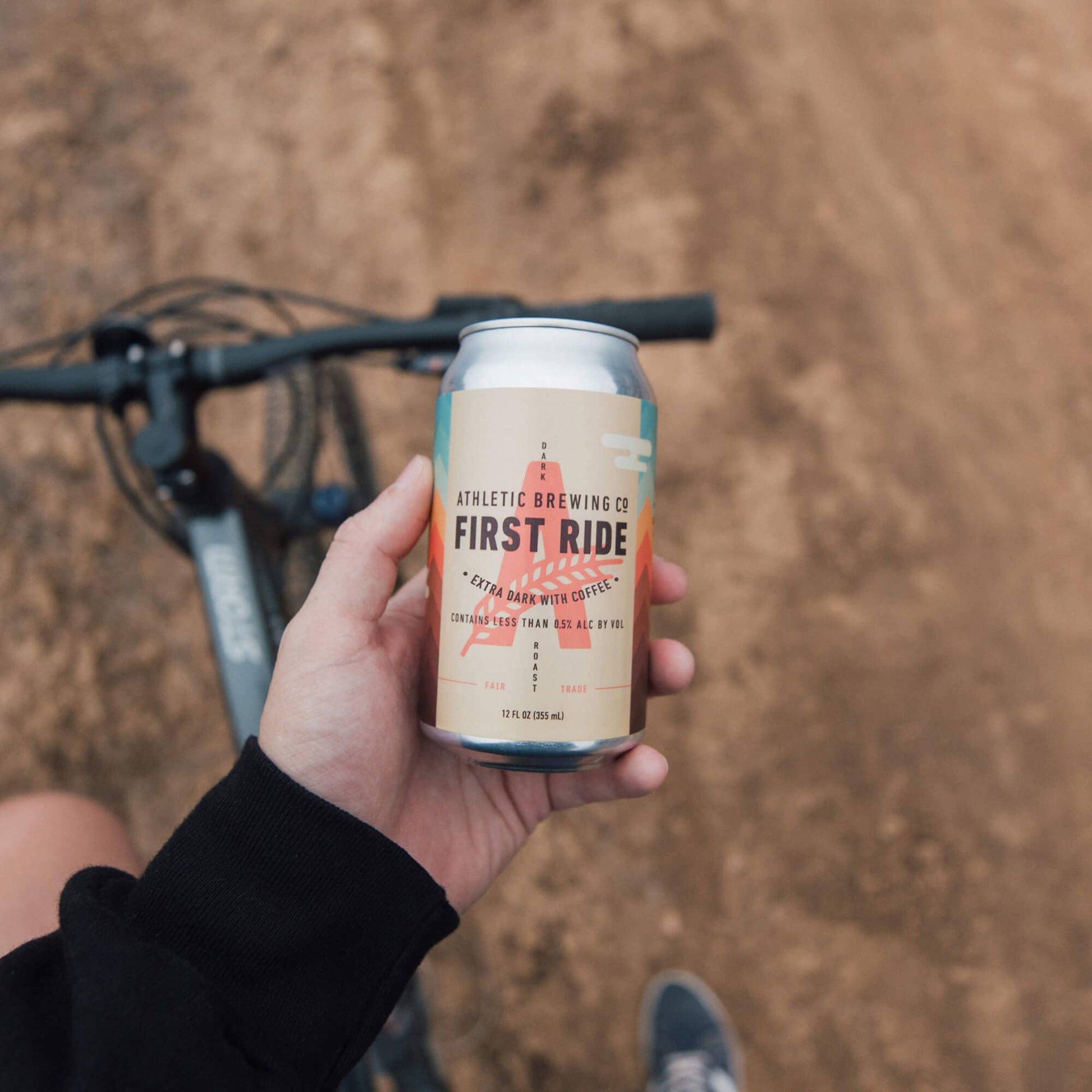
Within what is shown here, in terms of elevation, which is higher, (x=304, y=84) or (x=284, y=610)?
(x=304, y=84)

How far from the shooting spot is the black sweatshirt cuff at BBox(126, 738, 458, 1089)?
1.02 meters

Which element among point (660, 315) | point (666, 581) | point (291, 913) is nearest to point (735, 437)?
point (666, 581)

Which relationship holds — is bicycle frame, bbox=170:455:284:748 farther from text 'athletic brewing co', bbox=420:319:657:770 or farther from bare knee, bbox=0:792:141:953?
text 'athletic brewing co', bbox=420:319:657:770

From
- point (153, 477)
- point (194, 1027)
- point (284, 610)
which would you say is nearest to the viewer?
point (194, 1027)

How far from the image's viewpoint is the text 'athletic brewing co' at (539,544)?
107 cm

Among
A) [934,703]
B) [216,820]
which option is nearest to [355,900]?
[216,820]

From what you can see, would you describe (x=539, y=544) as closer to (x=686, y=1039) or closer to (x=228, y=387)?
(x=228, y=387)

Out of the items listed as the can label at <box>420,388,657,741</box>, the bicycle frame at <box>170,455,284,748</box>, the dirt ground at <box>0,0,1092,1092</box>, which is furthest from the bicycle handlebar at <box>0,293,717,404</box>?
the dirt ground at <box>0,0,1092,1092</box>

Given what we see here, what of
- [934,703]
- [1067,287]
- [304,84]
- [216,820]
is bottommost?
[934,703]

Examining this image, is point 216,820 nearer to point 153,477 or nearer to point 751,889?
point 153,477

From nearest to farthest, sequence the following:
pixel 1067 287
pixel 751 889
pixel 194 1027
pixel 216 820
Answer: pixel 194 1027 → pixel 216 820 → pixel 751 889 → pixel 1067 287

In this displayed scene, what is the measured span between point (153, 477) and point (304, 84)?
8.10ft

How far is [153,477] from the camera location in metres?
1.42

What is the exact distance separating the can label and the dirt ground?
1497 mm
